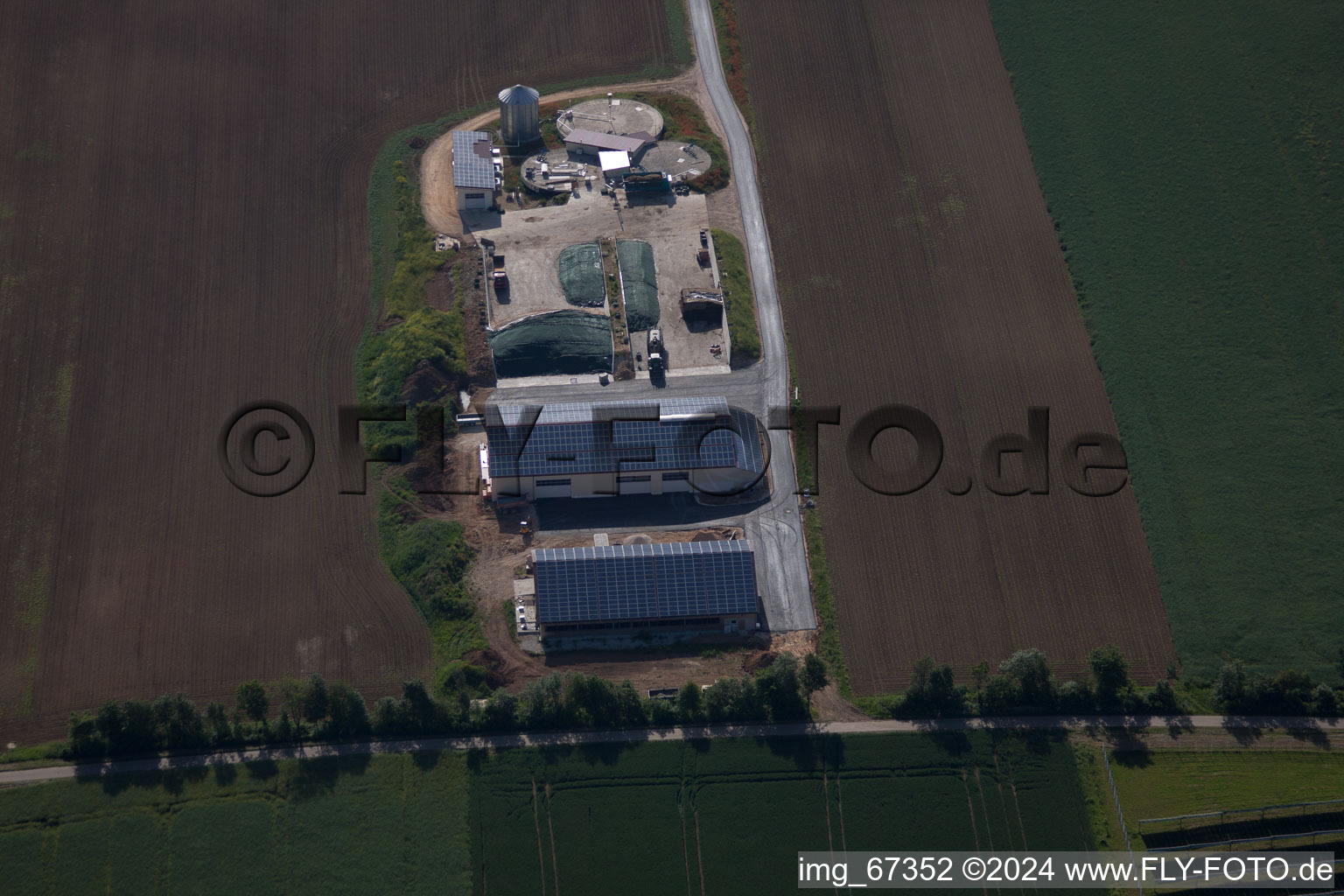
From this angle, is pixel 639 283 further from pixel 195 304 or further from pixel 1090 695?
pixel 1090 695

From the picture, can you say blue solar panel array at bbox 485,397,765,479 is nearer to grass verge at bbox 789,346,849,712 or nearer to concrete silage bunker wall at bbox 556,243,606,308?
grass verge at bbox 789,346,849,712

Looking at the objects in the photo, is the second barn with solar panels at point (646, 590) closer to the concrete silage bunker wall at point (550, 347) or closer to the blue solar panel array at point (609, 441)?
the blue solar panel array at point (609, 441)

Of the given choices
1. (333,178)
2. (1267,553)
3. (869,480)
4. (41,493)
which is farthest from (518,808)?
(333,178)

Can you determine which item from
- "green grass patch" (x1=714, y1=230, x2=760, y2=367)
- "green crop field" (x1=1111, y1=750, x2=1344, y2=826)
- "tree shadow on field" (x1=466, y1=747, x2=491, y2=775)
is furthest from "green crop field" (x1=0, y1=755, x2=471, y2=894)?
"green crop field" (x1=1111, y1=750, x2=1344, y2=826)

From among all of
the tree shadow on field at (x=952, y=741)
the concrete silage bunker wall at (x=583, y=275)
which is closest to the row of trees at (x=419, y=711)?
the tree shadow on field at (x=952, y=741)

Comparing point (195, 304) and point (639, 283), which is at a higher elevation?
point (195, 304)

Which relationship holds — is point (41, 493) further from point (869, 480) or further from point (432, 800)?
point (869, 480)

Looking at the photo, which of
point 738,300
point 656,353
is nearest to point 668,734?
point 656,353
